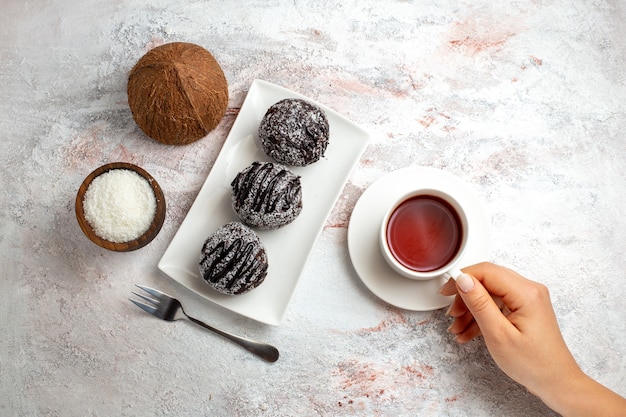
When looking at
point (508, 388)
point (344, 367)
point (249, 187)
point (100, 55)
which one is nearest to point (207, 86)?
point (249, 187)

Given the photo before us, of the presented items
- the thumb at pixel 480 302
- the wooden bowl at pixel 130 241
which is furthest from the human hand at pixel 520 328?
the wooden bowl at pixel 130 241

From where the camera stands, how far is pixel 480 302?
1373mm

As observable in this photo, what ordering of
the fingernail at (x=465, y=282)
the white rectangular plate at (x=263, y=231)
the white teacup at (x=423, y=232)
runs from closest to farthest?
1. the fingernail at (x=465, y=282)
2. the white teacup at (x=423, y=232)
3. the white rectangular plate at (x=263, y=231)

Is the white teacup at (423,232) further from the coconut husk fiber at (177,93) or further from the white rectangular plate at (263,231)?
the coconut husk fiber at (177,93)

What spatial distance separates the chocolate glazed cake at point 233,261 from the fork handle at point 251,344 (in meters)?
0.16

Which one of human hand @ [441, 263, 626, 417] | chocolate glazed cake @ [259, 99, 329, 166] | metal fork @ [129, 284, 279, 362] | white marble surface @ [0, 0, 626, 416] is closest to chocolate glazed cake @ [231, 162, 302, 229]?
chocolate glazed cake @ [259, 99, 329, 166]

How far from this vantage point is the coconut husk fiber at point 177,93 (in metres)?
1.44

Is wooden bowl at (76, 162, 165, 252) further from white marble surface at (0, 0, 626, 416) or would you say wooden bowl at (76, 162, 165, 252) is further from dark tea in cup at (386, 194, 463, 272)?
dark tea in cup at (386, 194, 463, 272)


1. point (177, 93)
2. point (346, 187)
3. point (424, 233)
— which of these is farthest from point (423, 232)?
point (177, 93)

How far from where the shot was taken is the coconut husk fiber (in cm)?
144

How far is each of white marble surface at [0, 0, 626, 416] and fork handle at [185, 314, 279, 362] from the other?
31 mm

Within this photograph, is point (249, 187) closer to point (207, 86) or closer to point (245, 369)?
point (207, 86)

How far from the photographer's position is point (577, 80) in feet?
5.56

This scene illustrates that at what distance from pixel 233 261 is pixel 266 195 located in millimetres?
186
